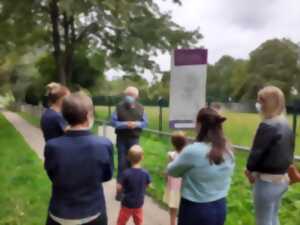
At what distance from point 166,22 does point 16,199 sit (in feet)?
71.2

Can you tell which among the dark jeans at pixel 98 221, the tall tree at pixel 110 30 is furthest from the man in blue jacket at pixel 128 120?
the tall tree at pixel 110 30

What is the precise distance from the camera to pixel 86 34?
3089 centimetres

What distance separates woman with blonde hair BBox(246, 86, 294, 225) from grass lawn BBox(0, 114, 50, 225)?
3143mm

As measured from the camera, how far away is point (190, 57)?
645 cm

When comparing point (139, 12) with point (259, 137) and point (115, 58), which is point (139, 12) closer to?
point (115, 58)

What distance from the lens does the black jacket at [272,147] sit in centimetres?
493

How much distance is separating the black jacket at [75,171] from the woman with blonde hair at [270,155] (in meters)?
1.68

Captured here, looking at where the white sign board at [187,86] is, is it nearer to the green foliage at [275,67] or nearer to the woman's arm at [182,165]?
the woman's arm at [182,165]

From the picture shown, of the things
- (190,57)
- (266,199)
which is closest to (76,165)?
(266,199)

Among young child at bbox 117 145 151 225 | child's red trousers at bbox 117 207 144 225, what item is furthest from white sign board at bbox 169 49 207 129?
child's red trousers at bbox 117 207 144 225

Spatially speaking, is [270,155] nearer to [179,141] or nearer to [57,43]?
[179,141]

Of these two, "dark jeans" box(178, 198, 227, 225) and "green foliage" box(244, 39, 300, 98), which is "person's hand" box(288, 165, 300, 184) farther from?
"green foliage" box(244, 39, 300, 98)

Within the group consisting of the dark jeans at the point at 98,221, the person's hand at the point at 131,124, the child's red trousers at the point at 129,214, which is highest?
the person's hand at the point at 131,124

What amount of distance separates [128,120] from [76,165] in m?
4.54
